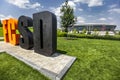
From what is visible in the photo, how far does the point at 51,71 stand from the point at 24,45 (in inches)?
168

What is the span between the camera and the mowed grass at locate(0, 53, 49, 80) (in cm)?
443

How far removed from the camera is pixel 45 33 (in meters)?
6.48

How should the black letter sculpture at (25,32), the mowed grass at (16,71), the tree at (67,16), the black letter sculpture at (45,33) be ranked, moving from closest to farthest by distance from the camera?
the mowed grass at (16,71) < the black letter sculpture at (45,33) < the black letter sculpture at (25,32) < the tree at (67,16)

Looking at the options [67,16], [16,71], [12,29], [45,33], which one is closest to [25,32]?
[12,29]

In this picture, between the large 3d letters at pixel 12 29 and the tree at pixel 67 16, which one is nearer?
the large 3d letters at pixel 12 29

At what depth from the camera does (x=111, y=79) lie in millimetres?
4590

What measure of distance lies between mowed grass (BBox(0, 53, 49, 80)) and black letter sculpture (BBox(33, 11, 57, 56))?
1577 millimetres

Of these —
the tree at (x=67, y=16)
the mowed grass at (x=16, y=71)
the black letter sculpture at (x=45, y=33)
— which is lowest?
the mowed grass at (x=16, y=71)

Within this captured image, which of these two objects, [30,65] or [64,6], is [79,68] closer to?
[30,65]

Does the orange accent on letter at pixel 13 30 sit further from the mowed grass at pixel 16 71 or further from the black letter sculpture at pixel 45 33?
the mowed grass at pixel 16 71

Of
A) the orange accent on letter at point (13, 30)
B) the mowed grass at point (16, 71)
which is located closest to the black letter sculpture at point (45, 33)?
the mowed grass at point (16, 71)

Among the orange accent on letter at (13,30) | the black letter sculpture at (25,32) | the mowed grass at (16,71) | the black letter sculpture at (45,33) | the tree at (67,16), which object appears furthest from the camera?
the tree at (67,16)

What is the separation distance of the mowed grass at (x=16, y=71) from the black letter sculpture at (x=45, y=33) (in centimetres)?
158

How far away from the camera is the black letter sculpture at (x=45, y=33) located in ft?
20.4
